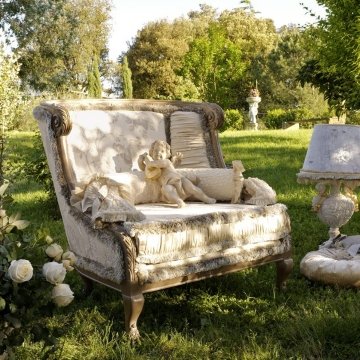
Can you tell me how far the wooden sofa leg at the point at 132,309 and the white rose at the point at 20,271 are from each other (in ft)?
3.24

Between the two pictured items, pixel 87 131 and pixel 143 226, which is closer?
pixel 143 226

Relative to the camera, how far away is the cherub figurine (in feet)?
12.4

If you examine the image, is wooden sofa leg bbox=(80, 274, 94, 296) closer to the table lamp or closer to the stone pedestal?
the table lamp

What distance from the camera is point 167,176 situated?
381cm

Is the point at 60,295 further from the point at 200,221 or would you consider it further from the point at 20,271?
the point at 200,221

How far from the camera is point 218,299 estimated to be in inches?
146

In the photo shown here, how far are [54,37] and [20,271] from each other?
16516 millimetres

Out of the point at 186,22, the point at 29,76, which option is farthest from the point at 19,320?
the point at 186,22

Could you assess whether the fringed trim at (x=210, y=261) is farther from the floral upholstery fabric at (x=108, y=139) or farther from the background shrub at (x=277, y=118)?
the background shrub at (x=277, y=118)

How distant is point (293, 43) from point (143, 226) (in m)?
24.4

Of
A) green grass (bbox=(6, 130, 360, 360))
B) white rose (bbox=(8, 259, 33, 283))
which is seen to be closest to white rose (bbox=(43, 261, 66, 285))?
white rose (bbox=(8, 259, 33, 283))

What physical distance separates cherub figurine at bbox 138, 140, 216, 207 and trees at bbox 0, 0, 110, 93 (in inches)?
160

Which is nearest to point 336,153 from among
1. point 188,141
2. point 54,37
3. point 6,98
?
point 188,141

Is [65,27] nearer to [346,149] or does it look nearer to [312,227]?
[312,227]
